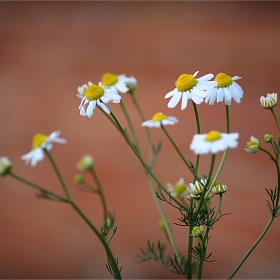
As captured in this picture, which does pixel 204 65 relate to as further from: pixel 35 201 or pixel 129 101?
pixel 35 201

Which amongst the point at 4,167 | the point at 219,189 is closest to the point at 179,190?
the point at 219,189

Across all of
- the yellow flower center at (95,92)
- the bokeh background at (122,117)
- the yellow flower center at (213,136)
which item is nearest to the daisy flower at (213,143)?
the yellow flower center at (213,136)

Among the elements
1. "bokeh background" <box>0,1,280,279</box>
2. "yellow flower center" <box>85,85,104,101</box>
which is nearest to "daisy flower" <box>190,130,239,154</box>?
"yellow flower center" <box>85,85,104,101</box>

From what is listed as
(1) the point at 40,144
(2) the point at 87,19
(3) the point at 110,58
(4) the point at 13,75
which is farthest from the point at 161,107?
(1) the point at 40,144

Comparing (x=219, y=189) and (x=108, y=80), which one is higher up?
(x=108, y=80)

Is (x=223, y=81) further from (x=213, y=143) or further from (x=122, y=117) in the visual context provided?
(x=122, y=117)

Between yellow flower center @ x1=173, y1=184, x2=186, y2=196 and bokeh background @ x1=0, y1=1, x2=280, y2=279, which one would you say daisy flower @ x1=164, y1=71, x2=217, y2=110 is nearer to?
yellow flower center @ x1=173, y1=184, x2=186, y2=196

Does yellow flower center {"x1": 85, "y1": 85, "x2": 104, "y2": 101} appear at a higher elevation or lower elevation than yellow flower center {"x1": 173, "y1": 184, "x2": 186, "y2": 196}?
higher
